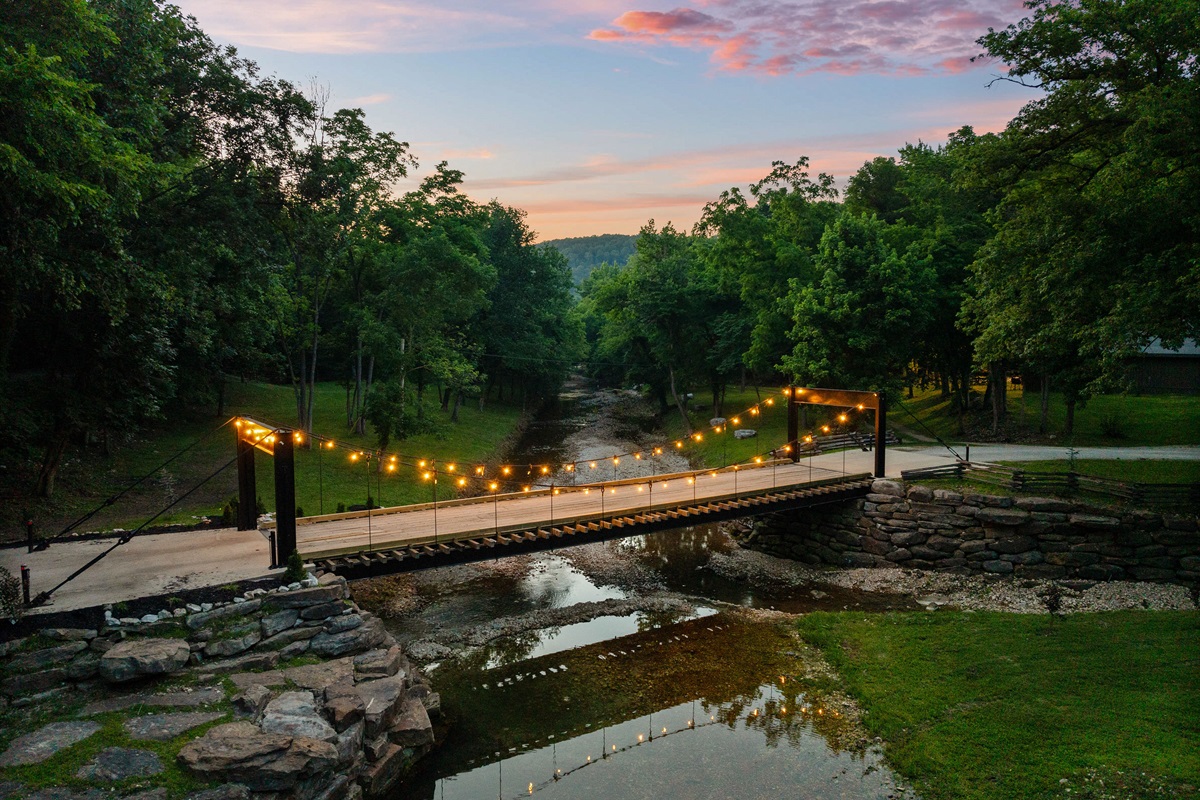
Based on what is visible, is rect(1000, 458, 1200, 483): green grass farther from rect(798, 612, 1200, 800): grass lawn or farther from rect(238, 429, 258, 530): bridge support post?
rect(238, 429, 258, 530): bridge support post

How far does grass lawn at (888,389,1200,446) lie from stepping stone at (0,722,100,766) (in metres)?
28.5

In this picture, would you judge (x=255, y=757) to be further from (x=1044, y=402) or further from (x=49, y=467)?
(x=1044, y=402)

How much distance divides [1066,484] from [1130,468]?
4.04 m

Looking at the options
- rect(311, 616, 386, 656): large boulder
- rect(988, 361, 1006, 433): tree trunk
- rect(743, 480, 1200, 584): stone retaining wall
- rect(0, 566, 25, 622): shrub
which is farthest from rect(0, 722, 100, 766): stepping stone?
rect(988, 361, 1006, 433): tree trunk

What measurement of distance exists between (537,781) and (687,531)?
16.5m

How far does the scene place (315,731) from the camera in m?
10.6

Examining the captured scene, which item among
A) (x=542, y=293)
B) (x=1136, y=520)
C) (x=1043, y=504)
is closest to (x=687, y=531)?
(x=1043, y=504)

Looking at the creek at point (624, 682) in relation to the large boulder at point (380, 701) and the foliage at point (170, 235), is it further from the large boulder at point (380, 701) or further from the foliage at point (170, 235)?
the foliage at point (170, 235)

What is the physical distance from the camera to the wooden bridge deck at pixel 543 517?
1586 cm

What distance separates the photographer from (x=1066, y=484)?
69.7 ft

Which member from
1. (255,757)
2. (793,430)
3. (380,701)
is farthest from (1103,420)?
(255,757)

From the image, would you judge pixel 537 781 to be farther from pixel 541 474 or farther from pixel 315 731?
pixel 541 474

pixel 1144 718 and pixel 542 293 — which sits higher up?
pixel 542 293

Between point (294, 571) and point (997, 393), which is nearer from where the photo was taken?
point (294, 571)
